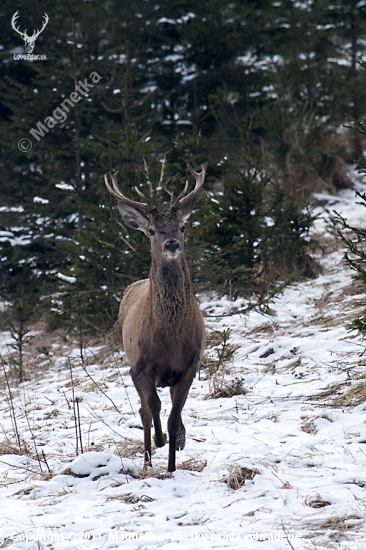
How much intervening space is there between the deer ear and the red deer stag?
120 mm

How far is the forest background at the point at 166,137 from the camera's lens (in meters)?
11.0

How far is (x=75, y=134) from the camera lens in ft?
51.6

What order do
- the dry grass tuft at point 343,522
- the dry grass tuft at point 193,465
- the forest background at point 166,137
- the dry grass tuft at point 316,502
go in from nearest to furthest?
the dry grass tuft at point 343,522
the dry grass tuft at point 316,502
the dry grass tuft at point 193,465
the forest background at point 166,137

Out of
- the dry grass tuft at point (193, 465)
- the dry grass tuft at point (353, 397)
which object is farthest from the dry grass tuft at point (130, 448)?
the dry grass tuft at point (353, 397)

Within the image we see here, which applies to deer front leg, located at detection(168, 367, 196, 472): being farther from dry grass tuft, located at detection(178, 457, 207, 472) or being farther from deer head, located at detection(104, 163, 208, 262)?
deer head, located at detection(104, 163, 208, 262)

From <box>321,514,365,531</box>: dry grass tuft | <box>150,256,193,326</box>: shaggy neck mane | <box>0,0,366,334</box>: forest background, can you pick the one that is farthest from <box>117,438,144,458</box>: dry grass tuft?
<box>0,0,366,334</box>: forest background

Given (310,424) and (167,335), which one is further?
(310,424)

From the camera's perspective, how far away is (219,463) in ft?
17.6

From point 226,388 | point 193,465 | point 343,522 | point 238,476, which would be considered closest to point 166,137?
point 226,388

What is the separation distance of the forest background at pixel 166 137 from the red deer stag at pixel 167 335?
275cm

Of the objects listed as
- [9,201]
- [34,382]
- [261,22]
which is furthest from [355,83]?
[34,382]

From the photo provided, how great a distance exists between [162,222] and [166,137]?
12649 millimetres

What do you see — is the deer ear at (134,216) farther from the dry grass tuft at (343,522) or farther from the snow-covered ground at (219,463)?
the dry grass tuft at (343,522)

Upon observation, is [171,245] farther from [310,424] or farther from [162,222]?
[310,424]
